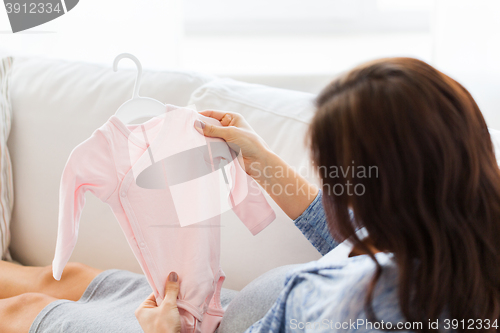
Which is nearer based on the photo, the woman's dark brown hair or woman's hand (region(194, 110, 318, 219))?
the woman's dark brown hair

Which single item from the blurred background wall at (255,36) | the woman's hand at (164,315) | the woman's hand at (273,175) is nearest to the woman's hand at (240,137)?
the woman's hand at (273,175)

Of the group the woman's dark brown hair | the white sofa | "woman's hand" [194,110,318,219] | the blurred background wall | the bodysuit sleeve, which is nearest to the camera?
the woman's dark brown hair

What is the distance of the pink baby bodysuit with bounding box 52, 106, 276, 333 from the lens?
785 millimetres

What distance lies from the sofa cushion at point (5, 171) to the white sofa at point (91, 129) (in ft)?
0.09

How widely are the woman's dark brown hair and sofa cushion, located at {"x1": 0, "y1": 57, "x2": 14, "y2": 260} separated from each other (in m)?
1.11

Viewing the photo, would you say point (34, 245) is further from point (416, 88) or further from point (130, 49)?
point (416, 88)

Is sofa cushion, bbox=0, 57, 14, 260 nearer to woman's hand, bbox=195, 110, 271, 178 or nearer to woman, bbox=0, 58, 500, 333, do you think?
woman's hand, bbox=195, 110, 271, 178

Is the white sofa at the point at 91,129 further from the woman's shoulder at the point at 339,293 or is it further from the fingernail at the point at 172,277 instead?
the woman's shoulder at the point at 339,293

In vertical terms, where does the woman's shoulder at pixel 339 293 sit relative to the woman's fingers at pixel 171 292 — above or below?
above

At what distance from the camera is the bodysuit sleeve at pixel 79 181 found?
2.46ft

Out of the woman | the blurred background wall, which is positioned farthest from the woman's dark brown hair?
the blurred background wall

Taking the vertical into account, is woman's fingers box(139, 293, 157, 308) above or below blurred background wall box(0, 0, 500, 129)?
below

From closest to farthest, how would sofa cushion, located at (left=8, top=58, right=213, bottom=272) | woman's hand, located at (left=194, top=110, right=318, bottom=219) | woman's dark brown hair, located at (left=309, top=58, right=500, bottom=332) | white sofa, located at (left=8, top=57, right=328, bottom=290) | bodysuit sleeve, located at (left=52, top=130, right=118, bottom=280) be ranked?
1. woman's dark brown hair, located at (left=309, top=58, right=500, bottom=332)
2. bodysuit sleeve, located at (left=52, top=130, right=118, bottom=280)
3. woman's hand, located at (left=194, top=110, right=318, bottom=219)
4. white sofa, located at (left=8, top=57, right=328, bottom=290)
5. sofa cushion, located at (left=8, top=58, right=213, bottom=272)

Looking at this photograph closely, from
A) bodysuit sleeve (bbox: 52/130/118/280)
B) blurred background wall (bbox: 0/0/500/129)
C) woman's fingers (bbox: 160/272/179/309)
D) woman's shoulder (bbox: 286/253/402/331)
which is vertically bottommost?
woman's fingers (bbox: 160/272/179/309)
